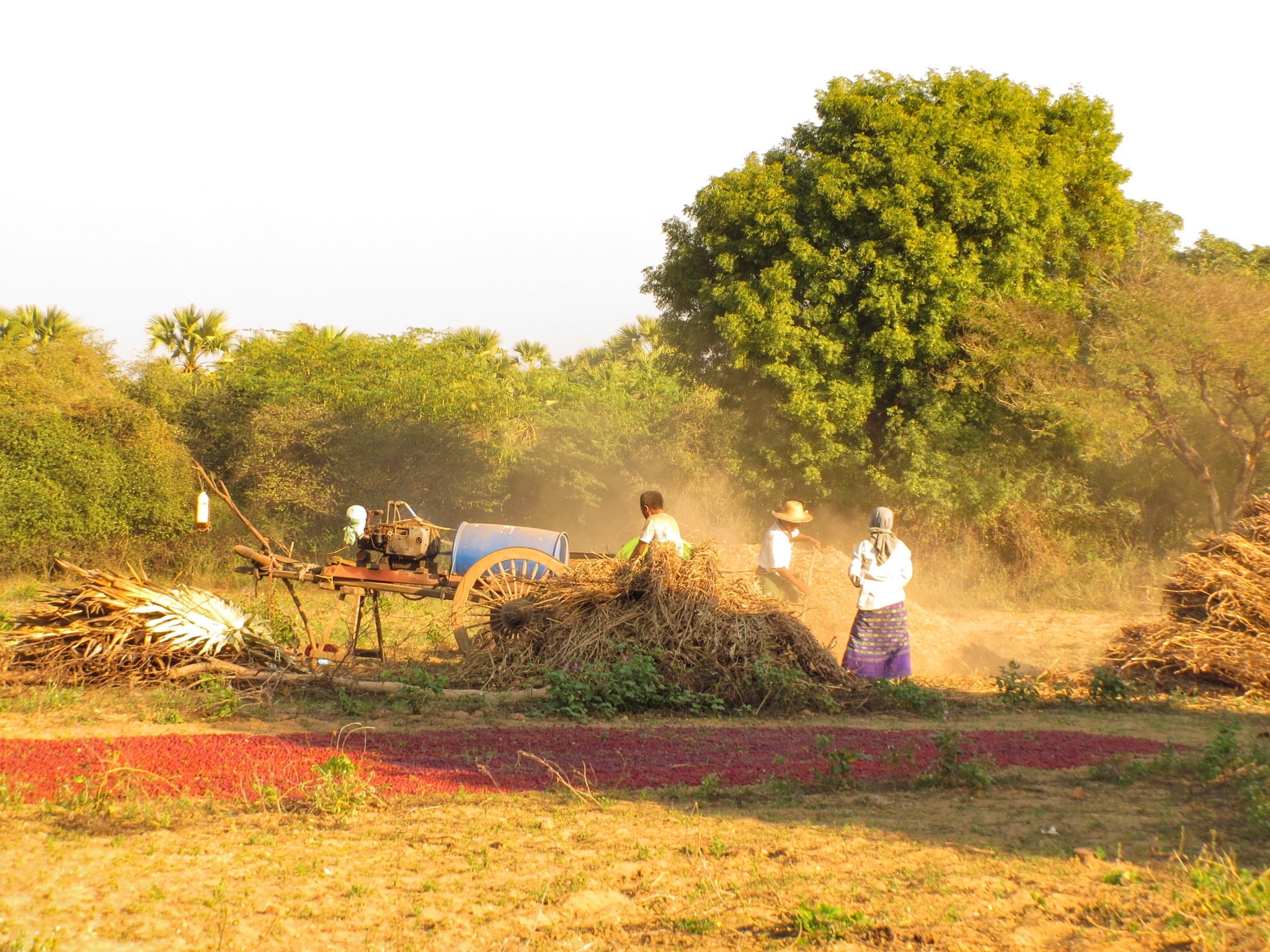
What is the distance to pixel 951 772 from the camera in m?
5.84

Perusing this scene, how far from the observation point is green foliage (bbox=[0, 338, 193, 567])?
18.7m

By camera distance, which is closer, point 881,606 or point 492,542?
point 881,606

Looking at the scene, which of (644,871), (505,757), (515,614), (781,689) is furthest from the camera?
(515,614)

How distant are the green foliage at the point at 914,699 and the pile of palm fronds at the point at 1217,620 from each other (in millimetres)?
2835

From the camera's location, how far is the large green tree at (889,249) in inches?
697

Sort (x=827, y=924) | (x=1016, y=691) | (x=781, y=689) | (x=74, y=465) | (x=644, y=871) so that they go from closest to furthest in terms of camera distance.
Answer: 1. (x=827, y=924)
2. (x=644, y=871)
3. (x=781, y=689)
4. (x=1016, y=691)
5. (x=74, y=465)

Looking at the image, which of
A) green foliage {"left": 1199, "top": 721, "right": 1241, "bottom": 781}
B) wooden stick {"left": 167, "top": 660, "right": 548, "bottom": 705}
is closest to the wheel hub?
wooden stick {"left": 167, "top": 660, "right": 548, "bottom": 705}

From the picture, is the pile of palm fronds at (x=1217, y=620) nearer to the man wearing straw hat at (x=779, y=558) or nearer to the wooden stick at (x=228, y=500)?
the man wearing straw hat at (x=779, y=558)

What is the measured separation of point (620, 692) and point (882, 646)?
2394 millimetres

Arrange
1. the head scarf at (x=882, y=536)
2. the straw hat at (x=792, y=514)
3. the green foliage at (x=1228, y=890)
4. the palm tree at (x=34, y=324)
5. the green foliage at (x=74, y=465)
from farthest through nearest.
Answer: the palm tree at (x=34, y=324)
the green foliage at (x=74, y=465)
the straw hat at (x=792, y=514)
the head scarf at (x=882, y=536)
the green foliage at (x=1228, y=890)

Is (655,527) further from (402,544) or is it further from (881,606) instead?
(402,544)

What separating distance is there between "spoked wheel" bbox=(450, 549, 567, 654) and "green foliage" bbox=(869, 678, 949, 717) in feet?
9.70

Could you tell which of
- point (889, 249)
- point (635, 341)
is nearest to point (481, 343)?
point (635, 341)

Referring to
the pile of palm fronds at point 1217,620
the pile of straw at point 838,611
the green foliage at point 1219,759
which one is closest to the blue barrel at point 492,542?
the pile of straw at point 838,611
